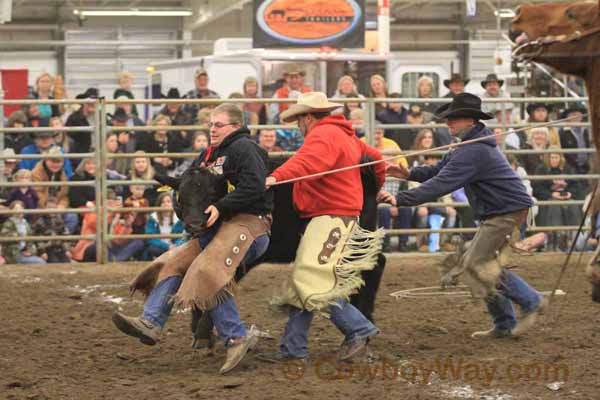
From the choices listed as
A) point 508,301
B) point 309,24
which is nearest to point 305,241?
point 508,301

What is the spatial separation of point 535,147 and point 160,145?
4.56m

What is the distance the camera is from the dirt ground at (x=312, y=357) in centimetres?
604

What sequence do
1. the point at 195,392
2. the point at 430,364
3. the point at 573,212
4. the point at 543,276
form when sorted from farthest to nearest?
the point at 573,212 → the point at 543,276 → the point at 430,364 → the point at 195,392

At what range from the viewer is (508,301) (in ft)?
25.4

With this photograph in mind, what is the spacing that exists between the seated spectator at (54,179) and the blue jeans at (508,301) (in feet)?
21.8

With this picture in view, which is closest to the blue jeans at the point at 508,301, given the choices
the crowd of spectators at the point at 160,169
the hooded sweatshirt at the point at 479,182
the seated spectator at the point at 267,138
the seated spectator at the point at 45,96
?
the hooded sweatshirt at the point at 479,182

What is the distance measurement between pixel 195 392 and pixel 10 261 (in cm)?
748

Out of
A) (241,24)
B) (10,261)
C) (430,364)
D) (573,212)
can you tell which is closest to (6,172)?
(10,261)

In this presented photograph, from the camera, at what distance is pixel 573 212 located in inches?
543

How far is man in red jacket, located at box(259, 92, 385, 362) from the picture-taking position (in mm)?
6668

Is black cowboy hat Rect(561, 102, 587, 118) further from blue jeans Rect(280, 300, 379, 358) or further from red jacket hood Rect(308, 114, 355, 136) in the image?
blue jeans Rect(280, 300, 379, 358)

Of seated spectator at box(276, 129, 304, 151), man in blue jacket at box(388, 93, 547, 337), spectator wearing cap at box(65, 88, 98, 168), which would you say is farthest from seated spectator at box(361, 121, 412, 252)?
man in blue jacket at box(388, 93, 547, 337)

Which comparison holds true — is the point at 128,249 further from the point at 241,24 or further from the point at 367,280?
the point at 241,24

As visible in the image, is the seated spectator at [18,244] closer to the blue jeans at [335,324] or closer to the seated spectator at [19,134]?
the seated spectator at [19,134]
